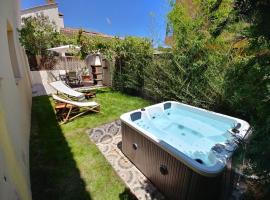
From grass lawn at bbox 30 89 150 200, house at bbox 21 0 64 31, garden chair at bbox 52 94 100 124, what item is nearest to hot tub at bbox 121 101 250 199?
grass lawn at bbox 30 89 150 200

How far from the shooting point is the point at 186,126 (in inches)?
226

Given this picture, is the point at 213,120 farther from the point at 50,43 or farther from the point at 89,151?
the point at 50,43

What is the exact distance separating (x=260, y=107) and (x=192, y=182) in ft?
5.94

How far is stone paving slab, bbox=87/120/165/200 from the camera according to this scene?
337cm

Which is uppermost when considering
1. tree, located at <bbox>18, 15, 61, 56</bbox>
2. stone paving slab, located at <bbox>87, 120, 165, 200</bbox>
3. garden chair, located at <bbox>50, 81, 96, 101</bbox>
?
tree, located at <bbox>18, 15, 61, 56</bbox>

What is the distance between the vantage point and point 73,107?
Answer: 6824mm

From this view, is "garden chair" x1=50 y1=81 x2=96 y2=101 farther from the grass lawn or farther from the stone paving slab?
the stone paving slab

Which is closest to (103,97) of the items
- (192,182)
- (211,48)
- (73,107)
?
(73,107)

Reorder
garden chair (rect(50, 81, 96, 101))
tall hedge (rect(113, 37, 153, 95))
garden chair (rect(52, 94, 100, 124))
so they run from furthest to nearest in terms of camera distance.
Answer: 1. tall hedge (rect(113, 37, 153, 95))
2. garden chair (rect(50, 81, 96, 101))
3. garden chair (rect(52, 94, 100, 124))

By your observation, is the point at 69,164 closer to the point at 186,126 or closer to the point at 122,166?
the point at 122,166

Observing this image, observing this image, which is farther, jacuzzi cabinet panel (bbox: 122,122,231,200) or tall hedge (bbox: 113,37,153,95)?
tall hedge (bbox: 113,37,153,95)

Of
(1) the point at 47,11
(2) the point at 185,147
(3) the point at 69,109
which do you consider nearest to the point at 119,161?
(2) the point at 185,147

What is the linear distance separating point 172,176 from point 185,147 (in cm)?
→ 183

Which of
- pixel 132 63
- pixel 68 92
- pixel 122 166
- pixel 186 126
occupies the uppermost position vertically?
pixel 132 63
